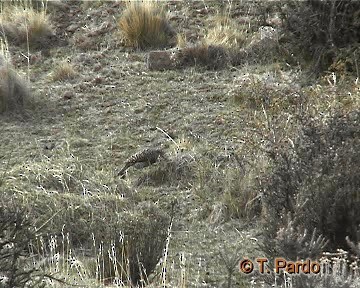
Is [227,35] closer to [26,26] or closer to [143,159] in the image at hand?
[26,26]

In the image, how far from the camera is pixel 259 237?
5898mm

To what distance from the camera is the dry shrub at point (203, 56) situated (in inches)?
368

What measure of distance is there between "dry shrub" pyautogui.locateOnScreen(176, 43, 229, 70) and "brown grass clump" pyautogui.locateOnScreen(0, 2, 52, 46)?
2.08m

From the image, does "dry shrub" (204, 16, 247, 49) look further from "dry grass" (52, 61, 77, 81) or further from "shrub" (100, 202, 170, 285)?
"shrub" (100, 202, 170, 285)

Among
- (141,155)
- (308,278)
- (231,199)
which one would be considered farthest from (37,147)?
(308,278)

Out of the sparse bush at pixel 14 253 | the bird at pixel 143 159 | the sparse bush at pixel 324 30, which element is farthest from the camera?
the sparse bush at pixel 324 30

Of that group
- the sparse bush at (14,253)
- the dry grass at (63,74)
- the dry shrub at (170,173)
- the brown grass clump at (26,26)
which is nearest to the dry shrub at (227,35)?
the dry grass at (63,74)

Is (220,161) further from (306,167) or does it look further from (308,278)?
(308,278)

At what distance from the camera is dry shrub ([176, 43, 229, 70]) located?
936 centimetres

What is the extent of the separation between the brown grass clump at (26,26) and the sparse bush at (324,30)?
3.34m

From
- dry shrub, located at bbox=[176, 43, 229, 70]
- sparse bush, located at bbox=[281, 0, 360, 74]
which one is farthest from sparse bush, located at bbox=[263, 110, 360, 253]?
dry shrub, located at bbox=[176, 43, 229, 70]

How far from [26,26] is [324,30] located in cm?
393

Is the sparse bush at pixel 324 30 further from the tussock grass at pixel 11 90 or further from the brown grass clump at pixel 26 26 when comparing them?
the brown grass clump at pixel 26 26

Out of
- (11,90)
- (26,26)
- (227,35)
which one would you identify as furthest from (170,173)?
(26,26)
